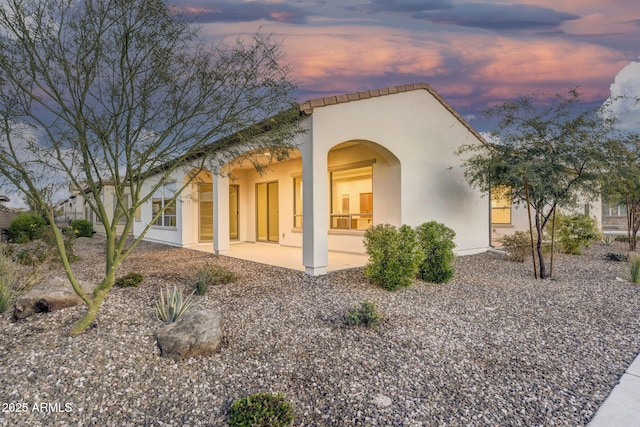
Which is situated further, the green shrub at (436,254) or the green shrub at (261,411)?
the green shrub at (436,254)

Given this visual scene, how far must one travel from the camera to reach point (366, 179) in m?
10.5

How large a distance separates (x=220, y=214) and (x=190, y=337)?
7889mm

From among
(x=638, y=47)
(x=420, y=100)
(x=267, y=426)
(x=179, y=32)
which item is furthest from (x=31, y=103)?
(x=638, y=47)

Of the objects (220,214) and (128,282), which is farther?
(220,214)

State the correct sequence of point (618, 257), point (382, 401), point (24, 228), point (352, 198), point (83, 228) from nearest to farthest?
point (382, 401) < point (618, 257) < point (352, 198) < point (24, 228) < point (83, 228)

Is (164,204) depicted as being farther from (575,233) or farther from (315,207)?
(575,233)

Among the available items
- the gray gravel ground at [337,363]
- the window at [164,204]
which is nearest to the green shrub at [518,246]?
the gray gravel ground at [337,363]

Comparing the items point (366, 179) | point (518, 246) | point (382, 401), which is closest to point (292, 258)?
point (366, 179)

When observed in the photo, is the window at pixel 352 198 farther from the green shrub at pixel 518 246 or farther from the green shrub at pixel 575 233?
the green shrub at pixel 575 233

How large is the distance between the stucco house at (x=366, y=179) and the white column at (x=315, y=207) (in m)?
0.02

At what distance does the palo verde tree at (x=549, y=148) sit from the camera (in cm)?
716

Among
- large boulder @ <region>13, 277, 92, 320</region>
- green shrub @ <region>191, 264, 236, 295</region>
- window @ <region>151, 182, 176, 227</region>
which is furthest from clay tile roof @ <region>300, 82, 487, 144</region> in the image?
window @ <region>151, 182, 176, 227</region>

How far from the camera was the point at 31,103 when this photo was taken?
4.01 meters

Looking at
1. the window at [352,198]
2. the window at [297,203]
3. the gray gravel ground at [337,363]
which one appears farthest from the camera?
the window at [297,203]
